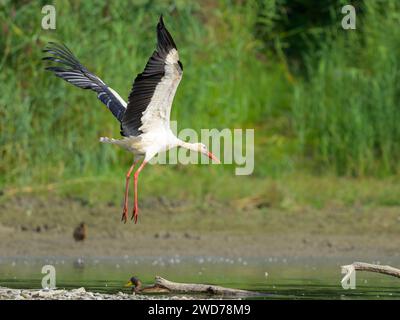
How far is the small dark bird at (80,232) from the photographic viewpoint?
36.4ft

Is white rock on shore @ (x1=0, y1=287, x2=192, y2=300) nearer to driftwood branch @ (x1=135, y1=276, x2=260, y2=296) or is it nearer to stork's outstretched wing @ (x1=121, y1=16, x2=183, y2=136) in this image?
driftwood branch @ (x1=135, y1=276, x2=260, y2=296)

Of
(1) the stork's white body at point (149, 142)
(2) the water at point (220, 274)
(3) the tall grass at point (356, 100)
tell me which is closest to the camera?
(2) the water at point (220, 274)

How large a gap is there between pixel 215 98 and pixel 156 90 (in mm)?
4541

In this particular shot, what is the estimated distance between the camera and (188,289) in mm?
8125

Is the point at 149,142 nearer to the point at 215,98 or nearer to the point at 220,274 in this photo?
the point at 220,274

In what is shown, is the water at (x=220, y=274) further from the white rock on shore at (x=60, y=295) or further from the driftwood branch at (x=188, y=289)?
the white rock on shore at (x=60, y=295)

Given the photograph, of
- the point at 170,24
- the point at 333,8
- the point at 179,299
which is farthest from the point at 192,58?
the point at 179,299

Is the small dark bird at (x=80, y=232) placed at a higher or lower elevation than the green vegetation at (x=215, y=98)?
lower

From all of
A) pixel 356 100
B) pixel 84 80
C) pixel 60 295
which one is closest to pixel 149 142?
pixel 84 80

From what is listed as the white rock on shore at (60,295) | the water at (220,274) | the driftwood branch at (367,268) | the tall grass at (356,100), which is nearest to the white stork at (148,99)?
the water at (220,274)

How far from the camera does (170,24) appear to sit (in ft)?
42.7

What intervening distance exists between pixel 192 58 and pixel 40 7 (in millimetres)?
1880
